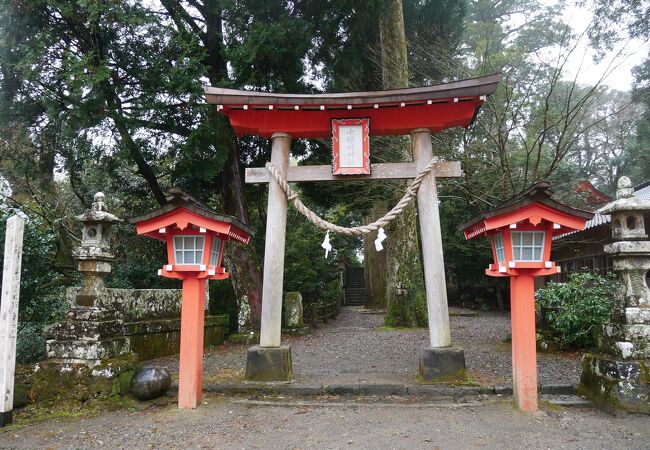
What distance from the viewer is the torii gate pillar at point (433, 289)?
6195 millimetres

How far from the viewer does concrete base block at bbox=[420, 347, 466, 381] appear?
6.16 metres

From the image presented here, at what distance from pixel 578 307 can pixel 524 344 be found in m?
3.96

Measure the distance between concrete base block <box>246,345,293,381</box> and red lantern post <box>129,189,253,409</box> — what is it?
0.97 metres

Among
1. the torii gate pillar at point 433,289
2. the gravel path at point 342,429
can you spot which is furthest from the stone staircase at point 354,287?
the gravel path at point 342,429

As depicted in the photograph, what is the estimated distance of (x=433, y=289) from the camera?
641 centimetres

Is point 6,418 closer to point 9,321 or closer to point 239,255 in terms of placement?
point 9,321

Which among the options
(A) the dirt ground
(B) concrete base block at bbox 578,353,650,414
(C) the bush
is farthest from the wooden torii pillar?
(C) the bush

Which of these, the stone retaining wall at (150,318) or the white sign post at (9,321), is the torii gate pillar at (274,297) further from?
the white sign post at (9,321)

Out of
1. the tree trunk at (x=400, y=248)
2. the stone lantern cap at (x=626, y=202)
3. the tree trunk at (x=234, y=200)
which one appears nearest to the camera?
the stone lantern cap at (x=626, y=202)

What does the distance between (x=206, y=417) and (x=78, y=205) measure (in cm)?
1339

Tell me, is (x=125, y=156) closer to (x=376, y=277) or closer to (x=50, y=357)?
(x=50, y=357)

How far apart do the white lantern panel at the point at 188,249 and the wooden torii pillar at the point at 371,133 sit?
1.20m

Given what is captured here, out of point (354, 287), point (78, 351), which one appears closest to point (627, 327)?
point (78, 351)

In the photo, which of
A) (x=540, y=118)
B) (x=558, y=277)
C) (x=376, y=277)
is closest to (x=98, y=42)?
(x=540, y=118)
